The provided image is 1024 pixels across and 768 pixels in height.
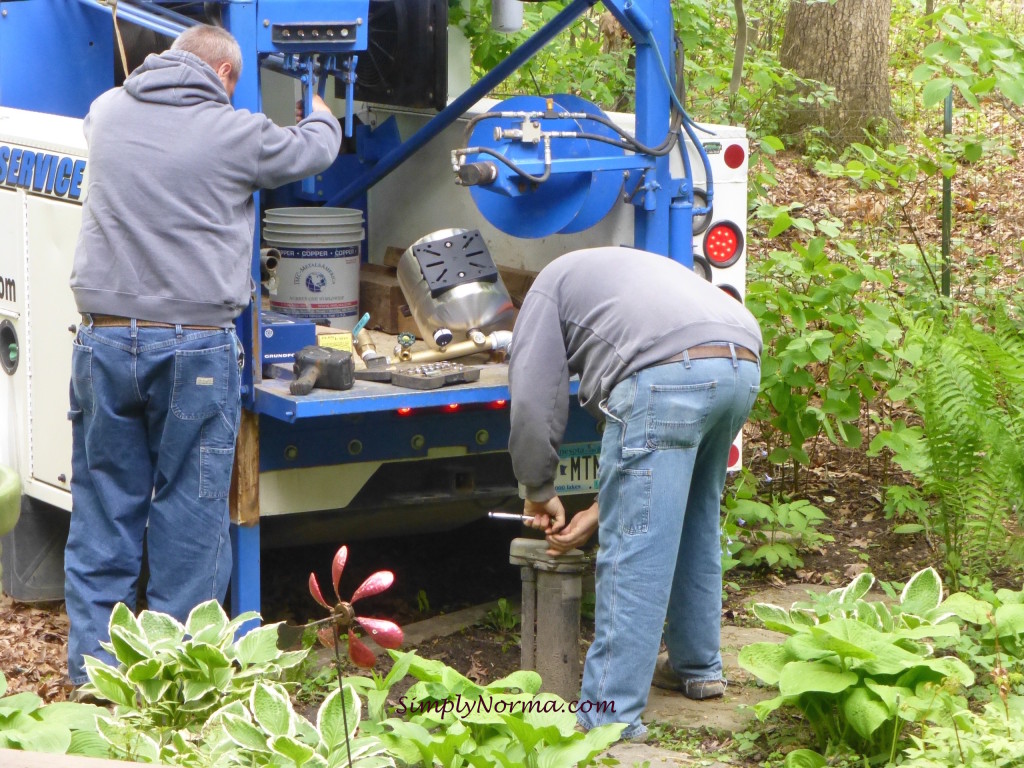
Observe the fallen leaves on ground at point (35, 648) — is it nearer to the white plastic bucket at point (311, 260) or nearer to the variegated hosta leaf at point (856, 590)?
the white plastic bucket at point (311, 260)

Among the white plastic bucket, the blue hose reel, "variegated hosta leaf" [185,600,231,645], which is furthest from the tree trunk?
"variegated hosta leaf" [185,600,231,645]

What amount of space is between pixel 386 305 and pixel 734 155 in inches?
52.5

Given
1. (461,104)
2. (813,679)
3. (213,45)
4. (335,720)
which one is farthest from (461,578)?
(335,720)

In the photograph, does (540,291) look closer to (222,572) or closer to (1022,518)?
(222,572)

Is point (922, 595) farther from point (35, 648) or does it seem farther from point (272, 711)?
point (35, 648)

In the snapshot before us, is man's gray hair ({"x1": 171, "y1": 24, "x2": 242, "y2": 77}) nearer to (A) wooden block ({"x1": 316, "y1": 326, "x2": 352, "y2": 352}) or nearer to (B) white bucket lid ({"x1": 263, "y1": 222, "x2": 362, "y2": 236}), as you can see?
(A) wooden block ({"x1": 316, "y1": 326, "x2": 352, "y2": 352})

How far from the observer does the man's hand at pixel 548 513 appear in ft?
12.5

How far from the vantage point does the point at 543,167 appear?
4109 mm

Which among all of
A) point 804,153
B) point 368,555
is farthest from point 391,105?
point 804,153

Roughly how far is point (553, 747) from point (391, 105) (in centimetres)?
297

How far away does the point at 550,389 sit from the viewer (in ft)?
12.0

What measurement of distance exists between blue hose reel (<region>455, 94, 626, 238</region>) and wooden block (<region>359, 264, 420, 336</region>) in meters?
0.62

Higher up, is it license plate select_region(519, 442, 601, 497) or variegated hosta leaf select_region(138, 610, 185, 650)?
license plate select_region(519, 442, 601, 497)

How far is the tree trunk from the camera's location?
10.3 meters
